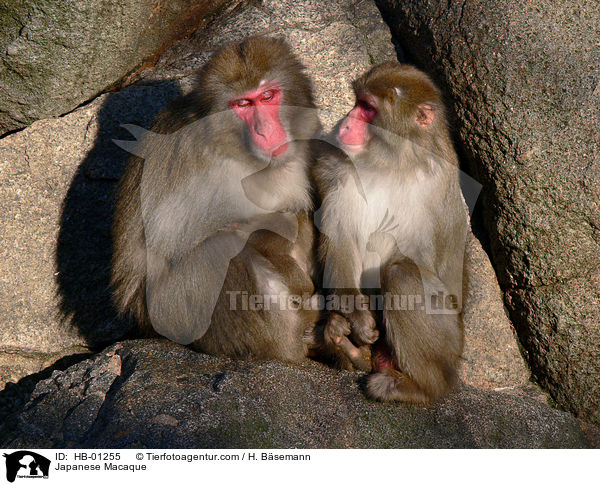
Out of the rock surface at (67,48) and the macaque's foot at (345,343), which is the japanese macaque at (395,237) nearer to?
the macaque's foot at (345,343)

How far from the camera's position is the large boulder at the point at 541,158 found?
2896 millimetres

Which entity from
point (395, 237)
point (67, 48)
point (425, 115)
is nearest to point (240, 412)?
point (395, 237)

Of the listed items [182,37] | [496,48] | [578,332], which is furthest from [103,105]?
[578,332]

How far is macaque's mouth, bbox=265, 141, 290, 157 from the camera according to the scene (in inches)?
107

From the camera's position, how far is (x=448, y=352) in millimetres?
2842

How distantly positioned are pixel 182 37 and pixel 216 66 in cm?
137

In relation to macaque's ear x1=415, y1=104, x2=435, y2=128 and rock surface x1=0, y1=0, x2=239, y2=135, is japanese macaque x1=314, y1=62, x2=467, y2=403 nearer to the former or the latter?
macaque's ear x1=415, y1=104, x2=435, y2=128

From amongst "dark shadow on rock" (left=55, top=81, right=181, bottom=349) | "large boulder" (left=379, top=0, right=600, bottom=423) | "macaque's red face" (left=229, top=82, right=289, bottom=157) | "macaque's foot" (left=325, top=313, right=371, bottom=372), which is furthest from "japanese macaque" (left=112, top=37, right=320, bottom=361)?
"large boulder" (left=379, top=0, right=600, bottom=423)

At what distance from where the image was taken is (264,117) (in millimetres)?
2707
